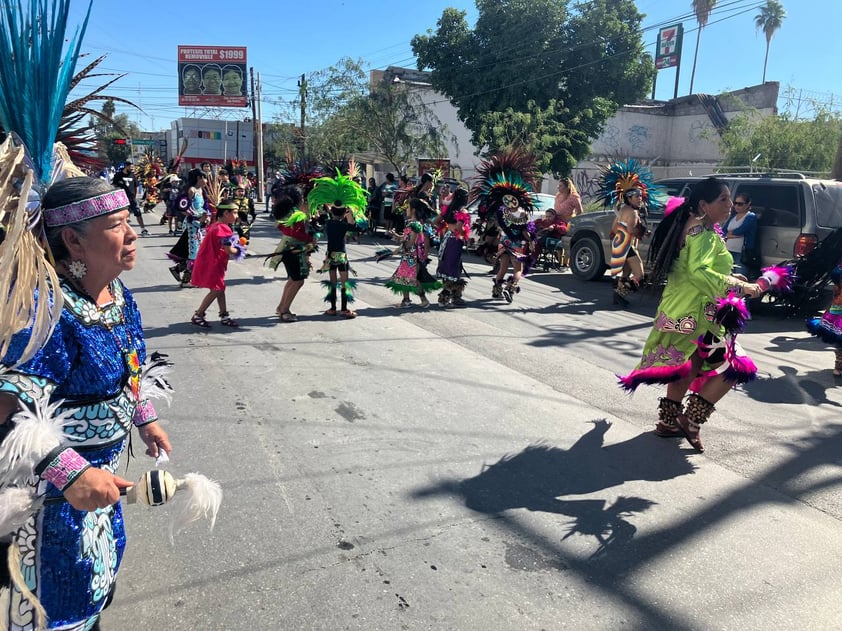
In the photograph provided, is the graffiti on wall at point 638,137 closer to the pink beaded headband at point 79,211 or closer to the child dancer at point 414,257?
the child dancer at point 414,257

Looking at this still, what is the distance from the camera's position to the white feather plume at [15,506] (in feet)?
5.47

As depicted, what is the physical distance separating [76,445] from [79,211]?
0.71 m

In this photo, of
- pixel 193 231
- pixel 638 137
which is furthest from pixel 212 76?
pixel 193 231

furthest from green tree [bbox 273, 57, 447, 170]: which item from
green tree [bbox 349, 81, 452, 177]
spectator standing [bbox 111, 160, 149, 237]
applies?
spectator standing [bbox 111, 160, 149, 237]

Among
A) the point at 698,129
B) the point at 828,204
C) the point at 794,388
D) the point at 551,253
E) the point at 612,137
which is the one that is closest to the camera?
the point at 794,388

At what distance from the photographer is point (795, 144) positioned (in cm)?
2097

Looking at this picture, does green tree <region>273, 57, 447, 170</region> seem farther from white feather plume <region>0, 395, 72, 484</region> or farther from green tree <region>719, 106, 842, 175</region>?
white feather plume <region>0, 395, 72, 484</region>

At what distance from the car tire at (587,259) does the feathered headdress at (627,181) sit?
3497mm

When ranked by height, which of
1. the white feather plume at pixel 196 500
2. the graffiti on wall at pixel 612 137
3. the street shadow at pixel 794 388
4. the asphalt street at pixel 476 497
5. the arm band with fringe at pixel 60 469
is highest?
the graffiti on wall at pixel 612 137

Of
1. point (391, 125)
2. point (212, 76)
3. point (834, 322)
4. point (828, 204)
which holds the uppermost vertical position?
point (212, 76)

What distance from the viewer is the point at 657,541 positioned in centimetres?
322

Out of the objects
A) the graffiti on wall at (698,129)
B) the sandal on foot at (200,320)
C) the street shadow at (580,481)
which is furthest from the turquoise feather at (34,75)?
the graffiti on wall at (698,129)

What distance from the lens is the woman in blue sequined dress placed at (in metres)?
1.70

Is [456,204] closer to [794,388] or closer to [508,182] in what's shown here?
[508,182]
